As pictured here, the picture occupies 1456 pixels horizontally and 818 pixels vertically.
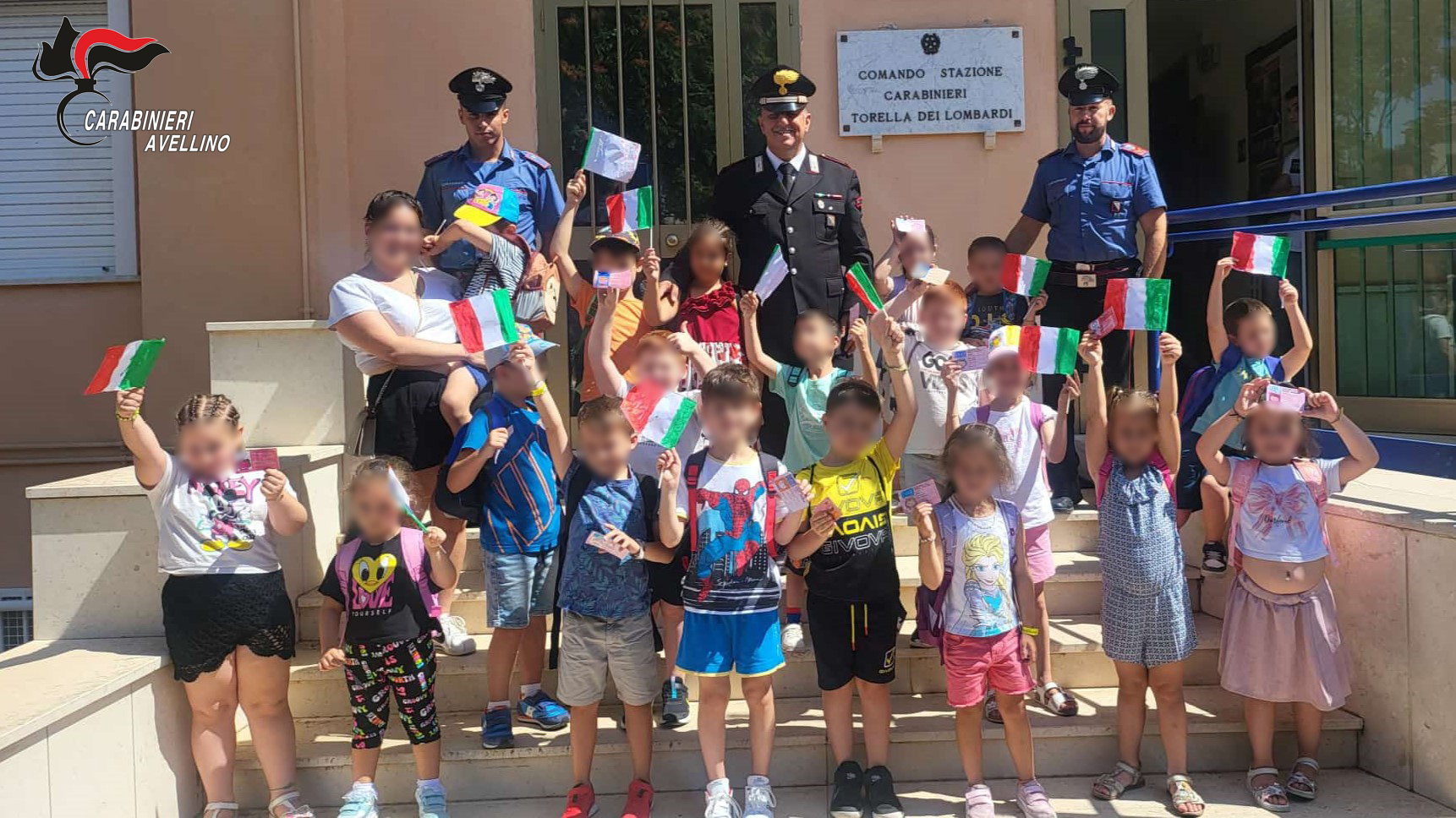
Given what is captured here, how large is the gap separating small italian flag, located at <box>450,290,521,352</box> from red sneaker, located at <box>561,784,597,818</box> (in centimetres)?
146

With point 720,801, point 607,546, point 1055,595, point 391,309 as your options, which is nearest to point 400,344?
point 391,309

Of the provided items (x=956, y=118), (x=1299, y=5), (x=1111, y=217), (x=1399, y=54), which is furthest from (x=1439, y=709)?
(x=1299, y=5)

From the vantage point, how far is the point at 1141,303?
3783mm

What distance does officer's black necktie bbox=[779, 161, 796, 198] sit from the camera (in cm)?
465

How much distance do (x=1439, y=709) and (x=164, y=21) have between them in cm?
647

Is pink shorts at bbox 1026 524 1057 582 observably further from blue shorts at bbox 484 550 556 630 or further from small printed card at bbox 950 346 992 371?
blue shorts at bbox 484 550 556 630

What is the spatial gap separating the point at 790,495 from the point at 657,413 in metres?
0.48

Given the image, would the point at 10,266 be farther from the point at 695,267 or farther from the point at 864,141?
the point at 864,141

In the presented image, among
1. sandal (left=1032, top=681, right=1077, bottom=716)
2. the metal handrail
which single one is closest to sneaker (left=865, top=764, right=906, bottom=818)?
sandal (left=1032, top=681, right=1077, bottom=716)

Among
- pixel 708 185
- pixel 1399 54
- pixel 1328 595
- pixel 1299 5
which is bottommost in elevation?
pixel 1328 595

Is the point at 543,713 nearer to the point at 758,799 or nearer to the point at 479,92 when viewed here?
the point at 758,799

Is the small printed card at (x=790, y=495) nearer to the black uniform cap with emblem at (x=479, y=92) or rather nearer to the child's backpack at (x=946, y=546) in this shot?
the child's backpack at (x=946, y=546)

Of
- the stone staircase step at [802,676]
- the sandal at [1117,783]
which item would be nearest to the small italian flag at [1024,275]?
the stone staircase step at [802,676]

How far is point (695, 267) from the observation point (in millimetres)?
4426
